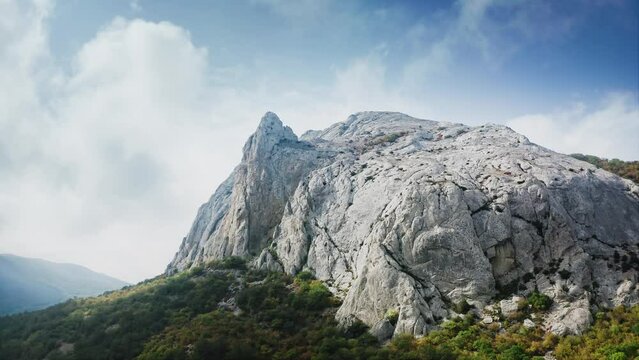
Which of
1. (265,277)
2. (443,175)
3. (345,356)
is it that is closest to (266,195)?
(265,277)

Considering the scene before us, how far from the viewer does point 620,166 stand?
73.8 meters

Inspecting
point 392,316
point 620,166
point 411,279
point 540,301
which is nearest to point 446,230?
point 411,279

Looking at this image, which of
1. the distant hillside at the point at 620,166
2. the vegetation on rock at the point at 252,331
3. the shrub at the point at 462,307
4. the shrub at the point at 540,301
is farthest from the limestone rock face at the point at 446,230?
the distant hillside at the point at 620,166

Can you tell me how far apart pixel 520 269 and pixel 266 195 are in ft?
151

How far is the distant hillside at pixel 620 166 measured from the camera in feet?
215

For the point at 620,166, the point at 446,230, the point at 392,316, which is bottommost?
the point at 392,316

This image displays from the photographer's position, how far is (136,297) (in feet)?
197

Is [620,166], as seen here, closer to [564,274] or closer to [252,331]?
[564,274]

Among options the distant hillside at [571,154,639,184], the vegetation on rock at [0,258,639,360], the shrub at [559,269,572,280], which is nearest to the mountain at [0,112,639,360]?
the shrub at [559,269,572,280]

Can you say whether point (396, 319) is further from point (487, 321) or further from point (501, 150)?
point (501, 150)

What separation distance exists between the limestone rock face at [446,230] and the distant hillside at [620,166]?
1345 cm

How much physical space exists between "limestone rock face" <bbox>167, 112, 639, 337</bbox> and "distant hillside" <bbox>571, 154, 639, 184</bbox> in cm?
1345

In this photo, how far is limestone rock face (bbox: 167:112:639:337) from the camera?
43312 millimetres

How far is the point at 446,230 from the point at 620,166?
1894 inches
